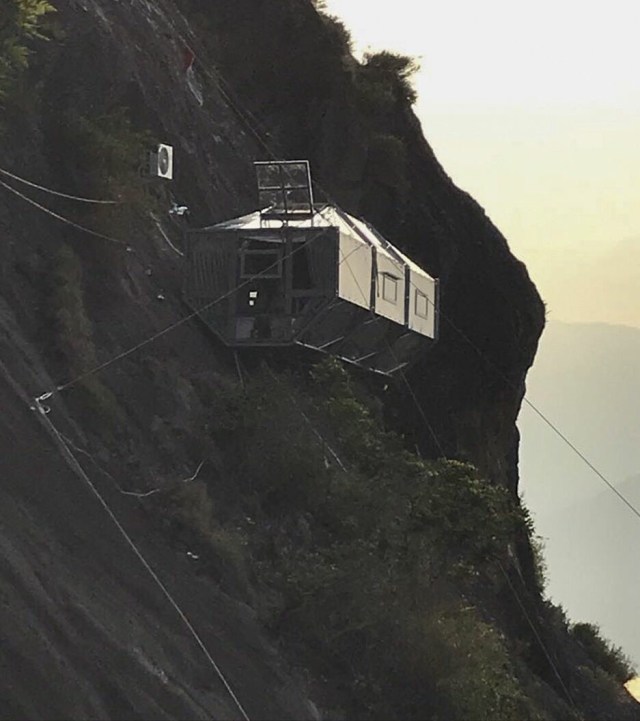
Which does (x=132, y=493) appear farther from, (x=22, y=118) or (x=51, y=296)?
(x=22, y=118)

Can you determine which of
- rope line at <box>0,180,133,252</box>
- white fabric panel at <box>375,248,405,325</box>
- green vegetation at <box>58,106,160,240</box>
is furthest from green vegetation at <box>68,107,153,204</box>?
white fabric panel at <box>375,248,405,325</box>

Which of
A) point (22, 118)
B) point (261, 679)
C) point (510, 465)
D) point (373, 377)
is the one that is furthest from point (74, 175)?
point (510, 465)

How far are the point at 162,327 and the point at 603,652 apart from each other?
30061 mm

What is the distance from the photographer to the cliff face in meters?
15.0

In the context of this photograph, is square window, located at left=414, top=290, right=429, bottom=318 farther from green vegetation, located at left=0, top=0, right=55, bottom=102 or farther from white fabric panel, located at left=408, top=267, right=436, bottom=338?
green vegetation, located at left=0, top=0, right=55, bottom=102

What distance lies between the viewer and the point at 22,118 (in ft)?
73.6

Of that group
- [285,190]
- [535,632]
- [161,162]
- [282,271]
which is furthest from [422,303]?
[535,632]

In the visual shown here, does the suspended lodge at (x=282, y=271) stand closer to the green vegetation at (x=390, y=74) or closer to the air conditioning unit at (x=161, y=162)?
the air conditioning unit at (x=161, y=162)

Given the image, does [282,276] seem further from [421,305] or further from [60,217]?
[421,305]

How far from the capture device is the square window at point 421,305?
103 ft

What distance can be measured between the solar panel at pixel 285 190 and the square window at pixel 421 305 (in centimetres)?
547

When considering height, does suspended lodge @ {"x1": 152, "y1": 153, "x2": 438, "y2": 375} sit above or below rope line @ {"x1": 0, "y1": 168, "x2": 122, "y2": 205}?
below

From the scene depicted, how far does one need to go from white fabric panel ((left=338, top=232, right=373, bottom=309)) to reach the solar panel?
129cm

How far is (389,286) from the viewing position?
28.8m
